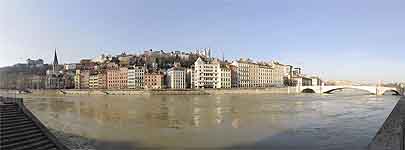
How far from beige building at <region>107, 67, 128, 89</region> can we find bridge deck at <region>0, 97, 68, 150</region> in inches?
3074

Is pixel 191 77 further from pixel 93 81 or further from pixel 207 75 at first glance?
pixel 93 81

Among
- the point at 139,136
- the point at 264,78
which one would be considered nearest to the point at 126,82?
the point at 264,78

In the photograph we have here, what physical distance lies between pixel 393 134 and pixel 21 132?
9083mm

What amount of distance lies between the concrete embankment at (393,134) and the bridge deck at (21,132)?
768 cm

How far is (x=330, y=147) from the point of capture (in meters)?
10.1

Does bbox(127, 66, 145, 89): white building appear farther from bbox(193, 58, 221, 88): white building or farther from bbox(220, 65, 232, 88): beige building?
bbox(220, 65, 232, 88): beige building

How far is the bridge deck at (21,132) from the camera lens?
7.92 meters

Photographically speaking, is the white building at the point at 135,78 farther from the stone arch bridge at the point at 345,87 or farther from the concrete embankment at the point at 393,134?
the concrete embankment at the point at 393,134

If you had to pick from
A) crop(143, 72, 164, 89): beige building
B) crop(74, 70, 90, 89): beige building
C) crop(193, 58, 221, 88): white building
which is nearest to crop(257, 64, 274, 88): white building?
crop(193, 58, 221, 88): white building

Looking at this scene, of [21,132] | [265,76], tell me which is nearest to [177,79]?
[265,76]

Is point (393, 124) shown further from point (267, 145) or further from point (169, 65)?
point (169, 65)

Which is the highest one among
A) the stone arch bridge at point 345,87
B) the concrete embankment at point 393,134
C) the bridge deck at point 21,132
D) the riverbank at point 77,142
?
the concrete embankment at point 393,134

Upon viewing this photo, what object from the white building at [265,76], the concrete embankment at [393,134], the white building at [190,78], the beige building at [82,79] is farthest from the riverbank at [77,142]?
the beige building at [82,79]

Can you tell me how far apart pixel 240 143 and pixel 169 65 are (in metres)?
99.5
